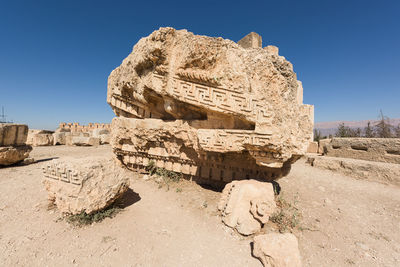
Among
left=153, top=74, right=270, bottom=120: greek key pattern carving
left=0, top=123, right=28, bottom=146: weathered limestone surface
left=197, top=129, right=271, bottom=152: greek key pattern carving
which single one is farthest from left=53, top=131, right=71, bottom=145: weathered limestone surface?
left=197, top=129, right=271, bottom=152: greek key pattern carving

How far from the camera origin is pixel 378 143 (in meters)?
5.85

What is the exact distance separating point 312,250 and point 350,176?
4666mm

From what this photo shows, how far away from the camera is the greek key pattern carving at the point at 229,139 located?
264 cm

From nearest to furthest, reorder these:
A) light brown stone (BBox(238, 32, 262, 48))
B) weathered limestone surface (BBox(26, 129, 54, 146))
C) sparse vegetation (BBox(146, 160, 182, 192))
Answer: sparse vegetation (BBox(146, 160, 182, 192)) < light brown stone (BBox(238, 32, 262, 48)) < weathered limestone surface (BBox(26, 129, 54, 146))

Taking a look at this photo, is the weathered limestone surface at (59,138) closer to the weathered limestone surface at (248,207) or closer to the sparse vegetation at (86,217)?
the sparse vegetation at (86,217)

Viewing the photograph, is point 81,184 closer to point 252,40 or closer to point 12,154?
point 252,40

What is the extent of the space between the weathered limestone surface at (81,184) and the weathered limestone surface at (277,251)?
2216 mm

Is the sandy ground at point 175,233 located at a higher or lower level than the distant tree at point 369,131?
lower

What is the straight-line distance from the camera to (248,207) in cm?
258

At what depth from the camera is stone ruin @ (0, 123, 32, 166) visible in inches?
192

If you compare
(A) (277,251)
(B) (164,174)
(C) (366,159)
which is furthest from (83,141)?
(C) (366,159)

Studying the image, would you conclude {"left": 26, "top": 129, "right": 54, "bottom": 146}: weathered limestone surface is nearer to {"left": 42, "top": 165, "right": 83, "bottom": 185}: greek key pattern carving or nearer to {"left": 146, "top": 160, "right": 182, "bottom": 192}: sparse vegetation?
{"left": 146, "top": 160, "right": 182, "bottom": 192}: sparse vegetation

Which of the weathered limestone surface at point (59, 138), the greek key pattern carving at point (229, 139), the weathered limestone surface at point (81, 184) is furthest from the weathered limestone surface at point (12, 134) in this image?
the greek key pattern carving at point (229, 139)

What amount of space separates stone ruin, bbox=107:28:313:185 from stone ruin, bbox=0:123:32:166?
414 centimetres
